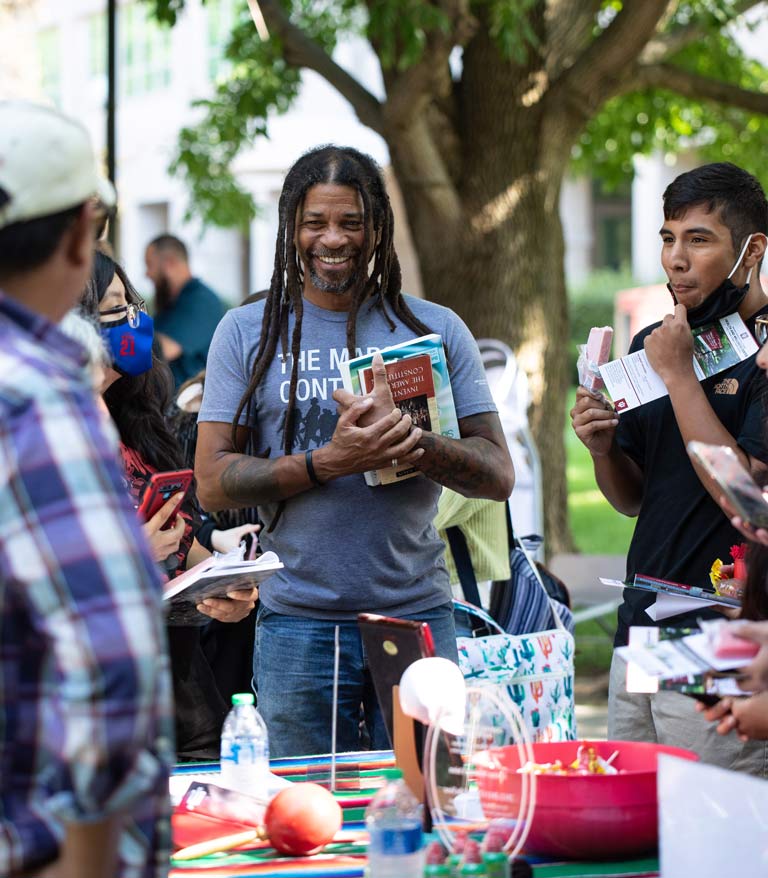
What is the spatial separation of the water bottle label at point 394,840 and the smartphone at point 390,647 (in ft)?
1.10

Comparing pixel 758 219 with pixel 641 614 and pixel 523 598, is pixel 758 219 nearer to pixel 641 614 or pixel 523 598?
pixel 641 614

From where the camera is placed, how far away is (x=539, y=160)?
7.68 m

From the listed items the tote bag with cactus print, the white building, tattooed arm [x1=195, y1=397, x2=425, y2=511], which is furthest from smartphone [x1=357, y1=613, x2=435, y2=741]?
the white building

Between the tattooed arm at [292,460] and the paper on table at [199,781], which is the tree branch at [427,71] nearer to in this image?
the tattooed arm at [292,460]

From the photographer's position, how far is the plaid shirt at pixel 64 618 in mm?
1347

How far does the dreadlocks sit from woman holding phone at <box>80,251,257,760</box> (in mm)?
264

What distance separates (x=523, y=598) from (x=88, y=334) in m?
2.86

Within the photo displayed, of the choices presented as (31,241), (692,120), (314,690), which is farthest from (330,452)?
(692,120)

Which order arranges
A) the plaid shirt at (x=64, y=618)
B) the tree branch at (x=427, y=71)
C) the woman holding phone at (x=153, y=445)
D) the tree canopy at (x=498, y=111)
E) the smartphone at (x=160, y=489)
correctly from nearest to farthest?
1. the plaid shirt at (x=64, y=618)
2. the smartphone at (x=160, y=489)
3. the woman holding phone at (x=153, y=445)
4. the tree branch at (x=427, y=71)
5. the tree canopy at (x=498, y=111)

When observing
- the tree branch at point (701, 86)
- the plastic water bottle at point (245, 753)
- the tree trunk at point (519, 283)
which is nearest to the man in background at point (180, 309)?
the tree trunk at point (519, 283)

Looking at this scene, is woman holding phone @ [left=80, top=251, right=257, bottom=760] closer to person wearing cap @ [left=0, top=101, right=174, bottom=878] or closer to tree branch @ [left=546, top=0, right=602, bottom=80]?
person wearing cap @ [left=0, top=101, right=174, bottom=878]

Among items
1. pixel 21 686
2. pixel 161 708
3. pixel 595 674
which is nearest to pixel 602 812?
pixel 161 708

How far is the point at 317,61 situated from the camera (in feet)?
23.2

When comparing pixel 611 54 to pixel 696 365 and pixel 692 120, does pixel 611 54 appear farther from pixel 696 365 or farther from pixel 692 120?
pixel 696 365
